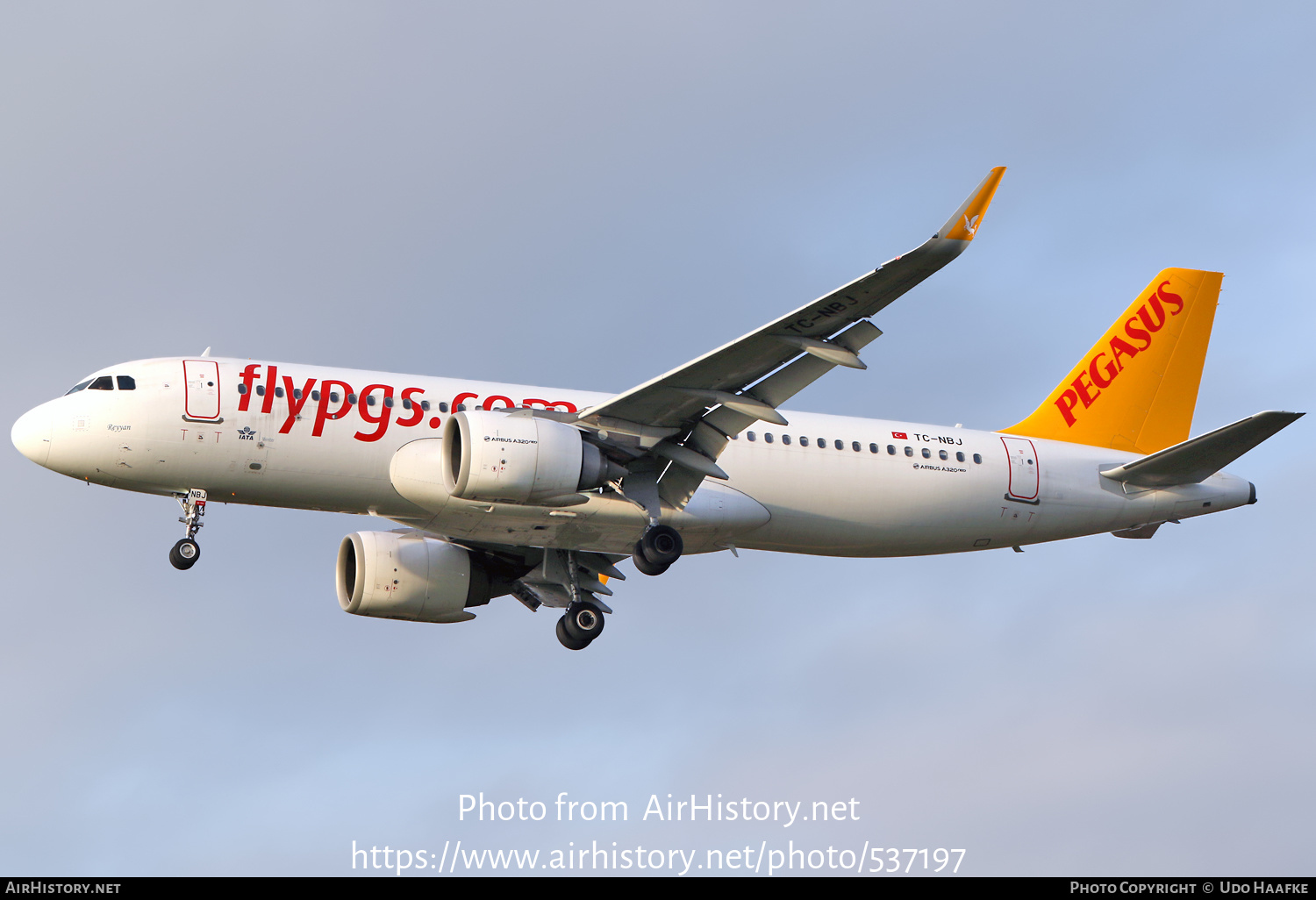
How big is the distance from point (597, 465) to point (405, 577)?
7003mm

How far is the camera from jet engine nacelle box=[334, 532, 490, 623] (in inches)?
1346

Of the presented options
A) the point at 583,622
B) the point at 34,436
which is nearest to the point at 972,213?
the point at 583,622

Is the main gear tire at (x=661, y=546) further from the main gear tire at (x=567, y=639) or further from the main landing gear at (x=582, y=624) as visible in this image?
the main gear tire at (x=567, y=639)

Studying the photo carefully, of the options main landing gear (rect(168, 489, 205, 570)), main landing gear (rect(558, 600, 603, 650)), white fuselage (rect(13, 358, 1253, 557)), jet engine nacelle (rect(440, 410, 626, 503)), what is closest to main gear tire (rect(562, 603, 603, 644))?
main landing gear (rect(558, 600, 603, 650))

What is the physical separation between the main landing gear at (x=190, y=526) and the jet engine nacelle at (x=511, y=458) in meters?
4.68

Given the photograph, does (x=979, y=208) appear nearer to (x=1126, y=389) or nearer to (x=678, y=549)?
(x=678, y=549)

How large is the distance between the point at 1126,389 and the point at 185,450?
2113 cm

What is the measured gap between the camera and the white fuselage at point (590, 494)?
96.2 ft

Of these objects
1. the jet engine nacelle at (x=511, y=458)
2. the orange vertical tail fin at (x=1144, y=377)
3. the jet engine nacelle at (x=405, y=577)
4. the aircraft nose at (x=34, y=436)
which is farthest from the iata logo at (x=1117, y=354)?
the aircraft nose at (x=34, y=436)

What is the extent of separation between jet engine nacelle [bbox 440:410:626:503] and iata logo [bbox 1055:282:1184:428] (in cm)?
1300

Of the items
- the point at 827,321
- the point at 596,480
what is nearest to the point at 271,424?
the point at 596,480

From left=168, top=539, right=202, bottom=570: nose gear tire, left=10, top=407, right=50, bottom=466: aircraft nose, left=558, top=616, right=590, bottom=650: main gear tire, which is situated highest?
left=10, top=407, right=50, bottom=466: aircraft nose

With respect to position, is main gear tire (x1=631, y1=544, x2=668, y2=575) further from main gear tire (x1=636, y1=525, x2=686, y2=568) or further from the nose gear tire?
the nose gear tire

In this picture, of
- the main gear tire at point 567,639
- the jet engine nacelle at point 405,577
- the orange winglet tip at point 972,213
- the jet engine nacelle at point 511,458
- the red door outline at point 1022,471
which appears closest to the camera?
the orange winglet tip at point 972,213
